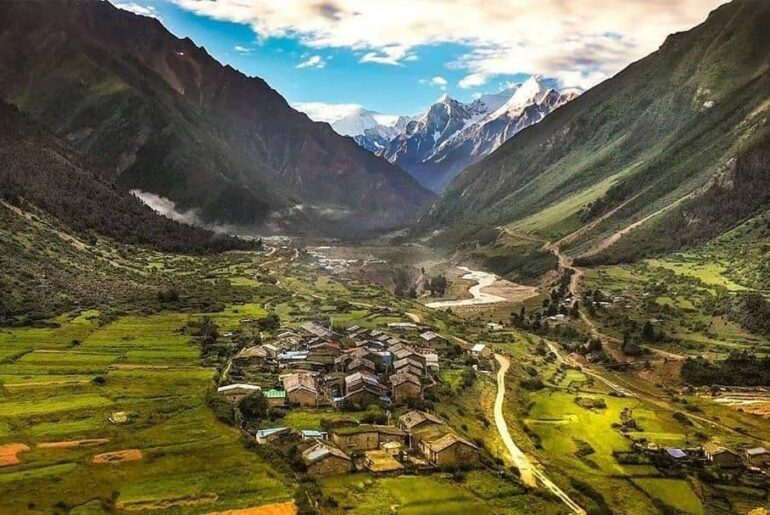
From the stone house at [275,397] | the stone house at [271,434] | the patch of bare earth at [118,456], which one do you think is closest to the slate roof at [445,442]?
the stone house at [271,434]

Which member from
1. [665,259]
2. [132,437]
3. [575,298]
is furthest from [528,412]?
[665,259]

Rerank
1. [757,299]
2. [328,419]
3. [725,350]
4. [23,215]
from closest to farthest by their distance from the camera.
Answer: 1. [328,419]
2. [725,350]
3. [757,299]
4. [23,215]

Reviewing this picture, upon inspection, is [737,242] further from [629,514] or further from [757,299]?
[629,514]

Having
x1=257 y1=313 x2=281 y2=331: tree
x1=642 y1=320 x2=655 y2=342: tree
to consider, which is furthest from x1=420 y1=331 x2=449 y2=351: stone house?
x1=642 y1=320 x2=655 y2=342: tree

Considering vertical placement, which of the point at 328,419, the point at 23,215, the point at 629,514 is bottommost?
the point at 629,514

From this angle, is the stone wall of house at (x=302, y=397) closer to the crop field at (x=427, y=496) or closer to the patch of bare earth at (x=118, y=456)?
→ the crop field at (x=427, y=496)

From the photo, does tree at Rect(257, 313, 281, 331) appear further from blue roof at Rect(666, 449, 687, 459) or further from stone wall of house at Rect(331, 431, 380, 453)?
blue roof at Rect(666, 449, 687, 459)
